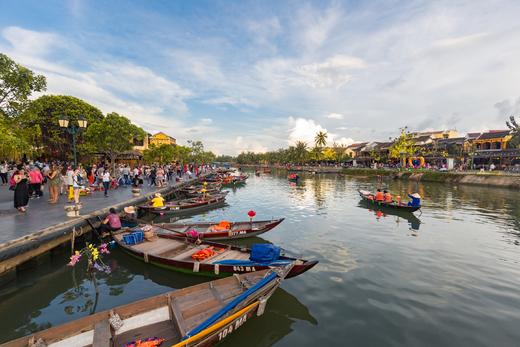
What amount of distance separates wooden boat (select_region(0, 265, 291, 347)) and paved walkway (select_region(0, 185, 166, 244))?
23.0ft

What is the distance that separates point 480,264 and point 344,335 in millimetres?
9496

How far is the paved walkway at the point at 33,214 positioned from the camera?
11.0 meters

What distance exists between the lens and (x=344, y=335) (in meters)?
7.11

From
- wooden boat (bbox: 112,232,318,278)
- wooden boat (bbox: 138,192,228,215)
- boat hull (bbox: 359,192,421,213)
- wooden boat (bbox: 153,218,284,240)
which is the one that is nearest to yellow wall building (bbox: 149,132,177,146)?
wooden boat (bbox: 138,192,228,215)

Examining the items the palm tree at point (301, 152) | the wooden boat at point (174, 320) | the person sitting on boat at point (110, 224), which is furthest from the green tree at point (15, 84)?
the palm tree at point (301, 152)

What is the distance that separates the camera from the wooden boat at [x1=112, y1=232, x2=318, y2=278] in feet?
29.0

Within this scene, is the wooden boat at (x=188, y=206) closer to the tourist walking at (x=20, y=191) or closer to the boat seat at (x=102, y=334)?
the tourist walking at (x=20, y=191)

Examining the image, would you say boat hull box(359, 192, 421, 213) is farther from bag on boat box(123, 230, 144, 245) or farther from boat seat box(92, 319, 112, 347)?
boat seat box(92, 319, 112, 347)

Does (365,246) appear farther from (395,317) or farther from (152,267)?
(152,267)

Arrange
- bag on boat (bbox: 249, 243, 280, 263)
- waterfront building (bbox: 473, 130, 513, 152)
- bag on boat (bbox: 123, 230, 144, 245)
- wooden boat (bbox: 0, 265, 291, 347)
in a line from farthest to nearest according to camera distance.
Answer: waterfront building (bbox: 473, 130, 513, 152) < bag on boat (bbox: 123, 230, 144, 245) < bag on boat (bbox: 249, 243, 280, 263) < wooden boat (bbox: 0, 265, 291, 347)

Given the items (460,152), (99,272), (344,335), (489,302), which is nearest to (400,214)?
(489,302)

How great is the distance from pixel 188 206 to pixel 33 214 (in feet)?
37.1

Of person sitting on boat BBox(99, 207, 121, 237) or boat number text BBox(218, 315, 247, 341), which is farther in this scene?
person sitting on boat BBox(99, 207, 121, 237)

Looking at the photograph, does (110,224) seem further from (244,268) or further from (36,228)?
(244,268)
